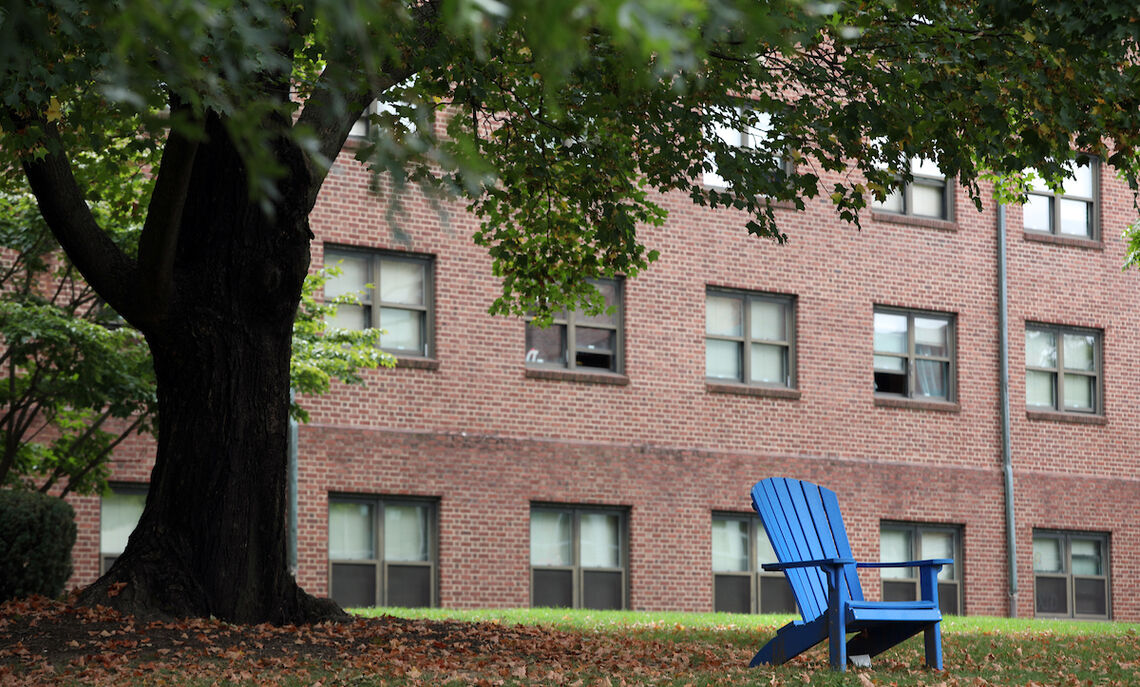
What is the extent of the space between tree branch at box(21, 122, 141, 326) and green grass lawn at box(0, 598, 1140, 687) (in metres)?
2.10

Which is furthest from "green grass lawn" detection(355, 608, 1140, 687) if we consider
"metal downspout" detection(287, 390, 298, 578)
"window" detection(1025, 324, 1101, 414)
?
"window" detection(1025, 324, 1101, 414)

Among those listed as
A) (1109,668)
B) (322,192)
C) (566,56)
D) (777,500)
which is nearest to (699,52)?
(566,56)

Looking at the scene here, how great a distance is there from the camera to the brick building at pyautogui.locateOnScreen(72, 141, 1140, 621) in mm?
19000

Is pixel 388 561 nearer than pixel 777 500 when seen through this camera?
No

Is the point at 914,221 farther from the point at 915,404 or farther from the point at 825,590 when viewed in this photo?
the point at 825,590

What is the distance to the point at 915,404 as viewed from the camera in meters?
22.2

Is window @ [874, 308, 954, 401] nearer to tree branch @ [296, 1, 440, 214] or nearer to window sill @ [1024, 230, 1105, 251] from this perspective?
window sill @ [1024, 230, 1105, 251]

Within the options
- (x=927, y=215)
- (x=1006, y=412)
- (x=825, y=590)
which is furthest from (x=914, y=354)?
(x=825, y=590)

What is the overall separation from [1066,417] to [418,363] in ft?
35.7

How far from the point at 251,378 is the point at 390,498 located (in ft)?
31.1

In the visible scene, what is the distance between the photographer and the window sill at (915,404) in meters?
22.0

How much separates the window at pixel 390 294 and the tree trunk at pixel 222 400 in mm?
9061

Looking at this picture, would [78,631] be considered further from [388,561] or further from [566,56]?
[388,561]

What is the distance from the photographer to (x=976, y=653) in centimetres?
1070
